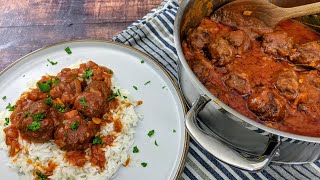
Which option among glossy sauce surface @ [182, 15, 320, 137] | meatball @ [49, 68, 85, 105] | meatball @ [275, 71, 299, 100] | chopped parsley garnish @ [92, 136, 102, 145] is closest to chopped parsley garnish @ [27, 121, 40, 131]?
meatball @ [49, 68, 85, 105]

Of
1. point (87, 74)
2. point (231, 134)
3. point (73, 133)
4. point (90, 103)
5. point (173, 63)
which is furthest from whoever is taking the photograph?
point (173, 63)

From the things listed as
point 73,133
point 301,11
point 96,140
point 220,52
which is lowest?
point 96,140

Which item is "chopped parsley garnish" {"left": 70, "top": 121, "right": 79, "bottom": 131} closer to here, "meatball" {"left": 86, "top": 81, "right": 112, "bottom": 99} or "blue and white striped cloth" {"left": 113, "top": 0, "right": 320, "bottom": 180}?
"meatball" {"left": 86, "top": 81, "right": 112, "bottom": 99}

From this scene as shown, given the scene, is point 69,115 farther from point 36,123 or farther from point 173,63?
point 173,63

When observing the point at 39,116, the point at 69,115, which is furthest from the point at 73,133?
the point at 39,116


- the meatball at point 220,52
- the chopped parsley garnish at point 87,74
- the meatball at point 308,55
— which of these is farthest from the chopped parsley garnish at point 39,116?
the meatball at point 308,55

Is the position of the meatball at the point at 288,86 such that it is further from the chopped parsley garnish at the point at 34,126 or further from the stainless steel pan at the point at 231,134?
the chopped parsley garnish at the point at 34,126
